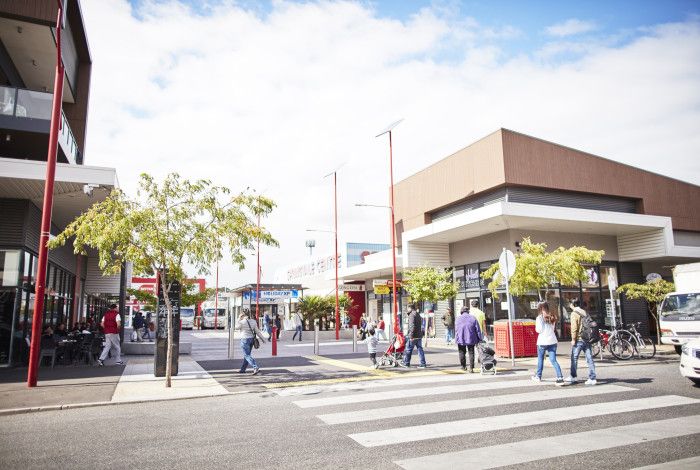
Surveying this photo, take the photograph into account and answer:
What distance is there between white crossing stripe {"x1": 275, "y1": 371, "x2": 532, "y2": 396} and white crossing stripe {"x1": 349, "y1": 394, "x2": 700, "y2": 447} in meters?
3.36

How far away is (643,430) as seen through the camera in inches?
244

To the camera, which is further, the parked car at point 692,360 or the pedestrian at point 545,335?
the pedestrian at point 545,335

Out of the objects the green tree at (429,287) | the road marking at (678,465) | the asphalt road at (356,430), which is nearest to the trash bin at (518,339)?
the asphalt road at (356,430)

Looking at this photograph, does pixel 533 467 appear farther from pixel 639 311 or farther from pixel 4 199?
pixel 639 311

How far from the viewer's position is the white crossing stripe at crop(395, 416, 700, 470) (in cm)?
499

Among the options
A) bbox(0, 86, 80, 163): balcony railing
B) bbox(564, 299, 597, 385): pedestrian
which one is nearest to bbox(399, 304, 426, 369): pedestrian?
bbox(564, 299, 597, 385): pedestrian

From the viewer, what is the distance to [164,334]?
12867 mm

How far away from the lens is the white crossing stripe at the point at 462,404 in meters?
7.18

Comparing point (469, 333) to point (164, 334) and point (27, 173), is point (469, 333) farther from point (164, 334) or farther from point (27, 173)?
point (27, 173)

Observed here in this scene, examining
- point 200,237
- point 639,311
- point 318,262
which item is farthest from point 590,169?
point 318,262

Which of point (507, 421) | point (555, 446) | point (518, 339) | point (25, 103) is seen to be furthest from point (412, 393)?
point (25, 103)

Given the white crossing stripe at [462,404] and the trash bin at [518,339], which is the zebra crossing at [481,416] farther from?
the trash bin at [518,339]

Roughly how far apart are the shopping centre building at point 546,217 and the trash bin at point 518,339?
6207 mm

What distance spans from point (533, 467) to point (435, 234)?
20.3 m
